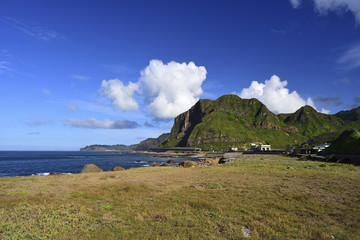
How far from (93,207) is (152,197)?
5.55 m

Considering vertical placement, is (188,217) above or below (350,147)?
below

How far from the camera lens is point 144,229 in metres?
11.9

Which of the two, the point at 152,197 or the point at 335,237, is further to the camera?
the point at 152,197

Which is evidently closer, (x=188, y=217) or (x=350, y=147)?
(x=188, y=217)

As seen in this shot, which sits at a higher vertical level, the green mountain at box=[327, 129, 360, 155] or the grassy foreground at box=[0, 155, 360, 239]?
the green mountain at box=[327, 129, 360, 155]

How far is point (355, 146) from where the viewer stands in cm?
6619

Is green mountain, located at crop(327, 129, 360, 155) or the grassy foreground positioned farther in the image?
green mountain, located at crop(327, 129, 360, 155)

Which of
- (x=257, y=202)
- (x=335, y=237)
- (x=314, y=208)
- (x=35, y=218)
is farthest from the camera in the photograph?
(x=257, y=202)

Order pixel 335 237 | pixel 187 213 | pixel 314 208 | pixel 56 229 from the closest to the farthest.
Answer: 1. pixel 335 237
2. pixel 56 229
3. pixel 187 213
4. pixel 314 208

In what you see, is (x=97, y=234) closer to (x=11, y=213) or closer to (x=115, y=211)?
(x=115, y=211)

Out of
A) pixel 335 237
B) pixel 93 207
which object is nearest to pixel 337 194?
pixel 335 237

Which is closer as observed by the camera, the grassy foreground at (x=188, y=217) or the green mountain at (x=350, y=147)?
the grassy foreground at (x=188, y=217)

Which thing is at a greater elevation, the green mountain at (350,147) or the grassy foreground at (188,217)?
the green mountain at (350,147)

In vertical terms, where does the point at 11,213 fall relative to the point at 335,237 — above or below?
above
